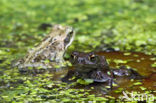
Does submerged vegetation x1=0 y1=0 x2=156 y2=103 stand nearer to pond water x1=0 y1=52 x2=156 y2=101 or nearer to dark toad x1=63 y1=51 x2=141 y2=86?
pond water x1=0 y1=52 x2=156 y2=101

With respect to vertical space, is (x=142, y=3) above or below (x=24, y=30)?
above

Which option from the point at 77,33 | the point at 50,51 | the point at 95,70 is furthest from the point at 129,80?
the point at 77,33

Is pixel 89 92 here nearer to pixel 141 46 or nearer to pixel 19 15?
pixel 141 46

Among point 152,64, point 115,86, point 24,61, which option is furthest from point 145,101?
point 24,61

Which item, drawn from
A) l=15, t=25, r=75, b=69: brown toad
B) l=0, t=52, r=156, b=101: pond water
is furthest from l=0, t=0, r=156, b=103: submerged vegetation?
l=15, t=25, r=75, b=69: brown toad

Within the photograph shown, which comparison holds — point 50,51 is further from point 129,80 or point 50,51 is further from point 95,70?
point 129,80

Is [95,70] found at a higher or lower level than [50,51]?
lower

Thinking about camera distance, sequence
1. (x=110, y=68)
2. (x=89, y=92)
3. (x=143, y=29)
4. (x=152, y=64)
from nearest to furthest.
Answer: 1. (x=89, y=92)
2. (x=110, y=68)
3. (x=152, y=64)
4. (x=143, y=29)

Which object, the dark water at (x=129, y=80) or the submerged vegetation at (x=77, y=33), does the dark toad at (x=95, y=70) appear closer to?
the dark water at (x=129, y=80)
